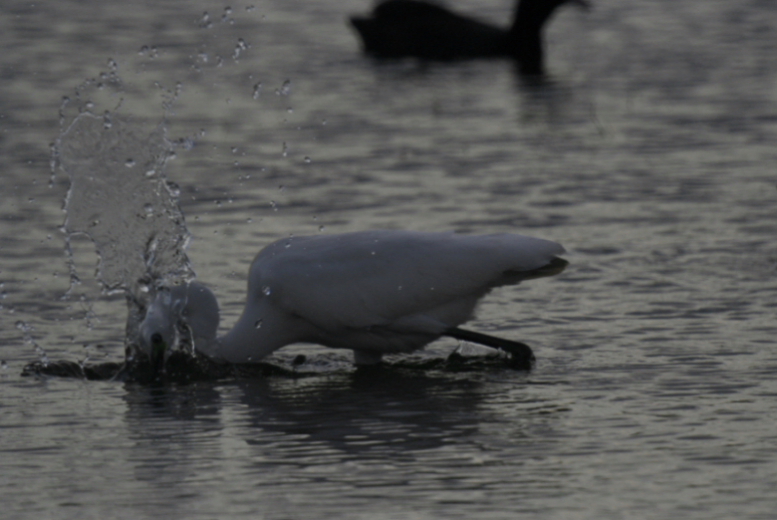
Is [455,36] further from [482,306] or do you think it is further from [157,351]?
[157,351]

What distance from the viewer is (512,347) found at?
25.8 feet

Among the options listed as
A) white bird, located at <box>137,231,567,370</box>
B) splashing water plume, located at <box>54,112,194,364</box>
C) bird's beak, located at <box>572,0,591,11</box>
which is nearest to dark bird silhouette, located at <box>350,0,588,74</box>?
bird's beak, located at <box>572,0,591,11</box>

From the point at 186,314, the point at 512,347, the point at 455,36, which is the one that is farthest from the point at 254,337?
the point at 455,36

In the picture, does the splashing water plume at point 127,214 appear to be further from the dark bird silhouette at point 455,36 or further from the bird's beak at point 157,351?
the dark bird silhouette at point 455,36

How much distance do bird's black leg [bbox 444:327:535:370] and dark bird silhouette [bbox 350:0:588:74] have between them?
12395 millimetres

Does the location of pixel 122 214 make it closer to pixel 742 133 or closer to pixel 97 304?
pixel 97 304

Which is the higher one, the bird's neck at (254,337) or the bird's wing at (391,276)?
the bird's wing at (391,276)

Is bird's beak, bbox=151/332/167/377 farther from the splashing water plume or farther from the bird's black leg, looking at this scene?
the bird's black leg

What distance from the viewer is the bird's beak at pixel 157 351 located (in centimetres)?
795

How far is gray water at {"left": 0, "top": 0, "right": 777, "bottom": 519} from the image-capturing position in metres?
5.96

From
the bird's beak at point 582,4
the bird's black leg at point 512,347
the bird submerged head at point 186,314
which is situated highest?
the bird's beak at point 582,4

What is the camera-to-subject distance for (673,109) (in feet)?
50.4

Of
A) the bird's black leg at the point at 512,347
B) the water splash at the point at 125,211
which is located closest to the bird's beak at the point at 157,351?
the water splash at the point at 125,211

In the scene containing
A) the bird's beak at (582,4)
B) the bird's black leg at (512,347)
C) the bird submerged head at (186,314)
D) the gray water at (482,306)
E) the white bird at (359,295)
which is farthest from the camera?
the bird's beak at (582,4)
